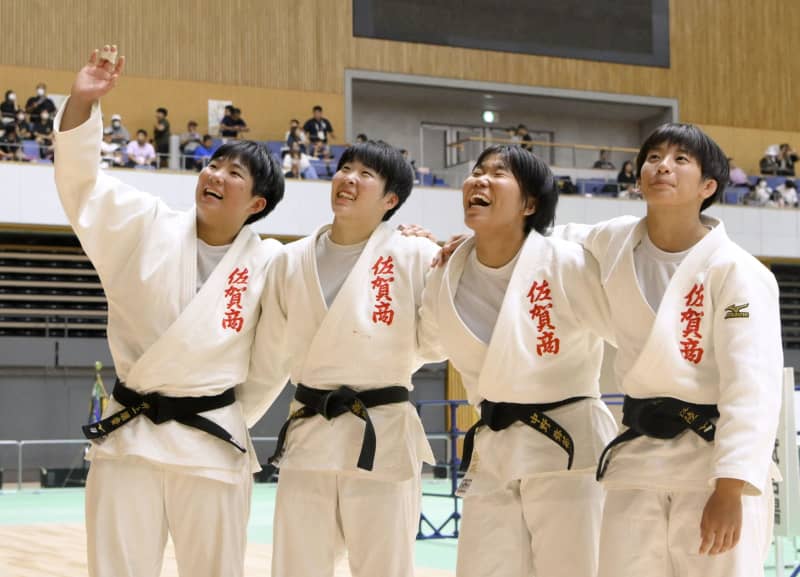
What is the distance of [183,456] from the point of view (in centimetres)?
360

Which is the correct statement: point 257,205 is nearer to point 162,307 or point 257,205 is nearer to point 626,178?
point 162,307

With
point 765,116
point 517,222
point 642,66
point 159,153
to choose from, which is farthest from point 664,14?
point 517,222

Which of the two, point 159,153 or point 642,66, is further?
point 642,66

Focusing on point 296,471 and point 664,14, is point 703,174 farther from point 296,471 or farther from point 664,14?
point 664,14

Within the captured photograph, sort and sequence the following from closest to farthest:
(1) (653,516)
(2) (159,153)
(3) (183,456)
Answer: (1) (653,516) < (3) (183,456) < (2) (159,153)

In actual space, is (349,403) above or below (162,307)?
below

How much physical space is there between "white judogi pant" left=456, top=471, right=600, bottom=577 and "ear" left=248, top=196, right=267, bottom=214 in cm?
134

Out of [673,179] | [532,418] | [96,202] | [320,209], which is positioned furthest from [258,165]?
[320,209]

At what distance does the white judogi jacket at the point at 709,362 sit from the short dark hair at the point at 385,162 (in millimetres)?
1039

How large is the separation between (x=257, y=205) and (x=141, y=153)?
12.3 metres

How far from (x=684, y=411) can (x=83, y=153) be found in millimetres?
2053

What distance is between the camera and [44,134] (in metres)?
15.9

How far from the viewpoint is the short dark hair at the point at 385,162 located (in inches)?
157

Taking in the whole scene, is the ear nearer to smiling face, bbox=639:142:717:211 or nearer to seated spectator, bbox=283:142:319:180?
smiling face, bbox=639:142:717:211
